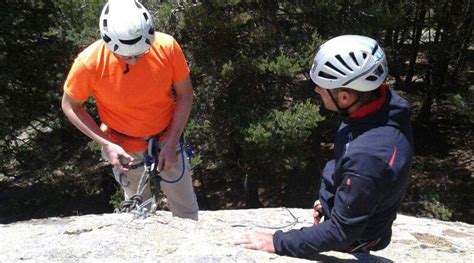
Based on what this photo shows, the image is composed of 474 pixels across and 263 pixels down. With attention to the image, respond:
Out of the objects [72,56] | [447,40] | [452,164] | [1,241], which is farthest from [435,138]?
[1,241]

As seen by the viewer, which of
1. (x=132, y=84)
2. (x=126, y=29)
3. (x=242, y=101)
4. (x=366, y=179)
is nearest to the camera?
(x=366, y=179)

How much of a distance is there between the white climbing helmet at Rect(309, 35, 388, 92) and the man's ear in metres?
0.03

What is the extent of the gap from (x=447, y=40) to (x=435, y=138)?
8.91 ft

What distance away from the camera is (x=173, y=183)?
153 inches

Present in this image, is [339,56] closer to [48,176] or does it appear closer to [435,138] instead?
[48,176]

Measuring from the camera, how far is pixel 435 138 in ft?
41.8

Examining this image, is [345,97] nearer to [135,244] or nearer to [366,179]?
[366,179]

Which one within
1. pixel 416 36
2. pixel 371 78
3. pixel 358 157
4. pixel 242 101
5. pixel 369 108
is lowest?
pixel 242 101

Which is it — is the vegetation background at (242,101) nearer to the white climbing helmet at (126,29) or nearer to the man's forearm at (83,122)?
the man's forearm at (83,122)

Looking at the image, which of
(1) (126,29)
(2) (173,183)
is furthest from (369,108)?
(2) (173,183)

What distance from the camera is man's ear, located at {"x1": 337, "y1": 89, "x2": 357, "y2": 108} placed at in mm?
2266

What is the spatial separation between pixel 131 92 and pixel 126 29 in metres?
0.48

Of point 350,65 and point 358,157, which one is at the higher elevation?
point 350,65

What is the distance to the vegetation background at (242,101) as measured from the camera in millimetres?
8469
